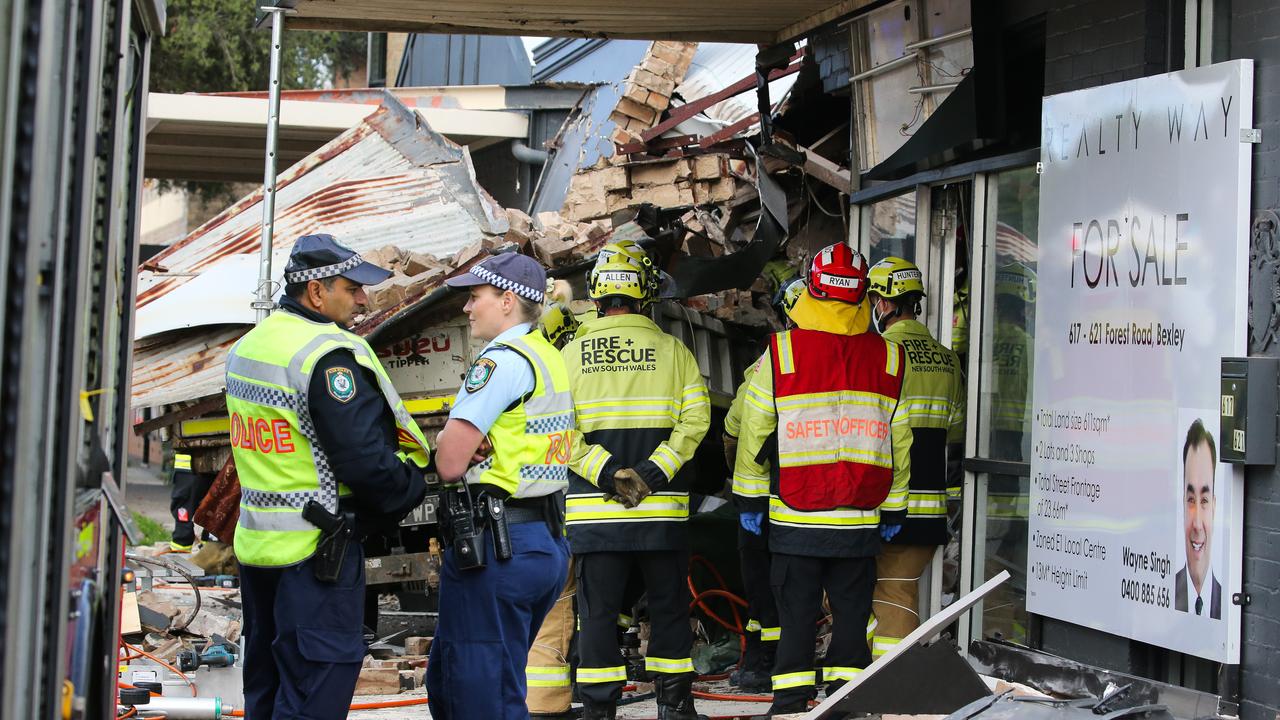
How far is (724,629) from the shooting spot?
9.12 meters

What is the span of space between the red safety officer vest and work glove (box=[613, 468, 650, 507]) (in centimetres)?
67

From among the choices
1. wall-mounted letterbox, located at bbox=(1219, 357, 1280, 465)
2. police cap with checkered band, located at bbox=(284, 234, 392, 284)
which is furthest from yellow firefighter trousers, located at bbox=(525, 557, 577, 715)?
wall-mounted letterbox, located at bbox=(1219, 357, 1280, 465)

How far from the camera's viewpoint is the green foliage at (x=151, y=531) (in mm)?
15555

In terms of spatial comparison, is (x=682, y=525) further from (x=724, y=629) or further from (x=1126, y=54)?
(x=1126, y=54)

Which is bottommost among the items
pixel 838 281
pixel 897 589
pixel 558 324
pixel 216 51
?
pixel 897 589

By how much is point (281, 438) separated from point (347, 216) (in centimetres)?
579

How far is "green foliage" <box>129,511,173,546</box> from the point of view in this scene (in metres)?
15.6

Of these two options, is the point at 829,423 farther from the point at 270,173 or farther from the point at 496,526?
the point at 270,173

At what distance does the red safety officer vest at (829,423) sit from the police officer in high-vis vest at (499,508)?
1662 mm

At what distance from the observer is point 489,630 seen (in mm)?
5043

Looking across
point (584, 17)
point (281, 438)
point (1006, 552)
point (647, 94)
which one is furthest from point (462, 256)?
point (281, 438)

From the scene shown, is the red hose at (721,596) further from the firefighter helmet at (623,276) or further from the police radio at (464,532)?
the police radio at (464,532)

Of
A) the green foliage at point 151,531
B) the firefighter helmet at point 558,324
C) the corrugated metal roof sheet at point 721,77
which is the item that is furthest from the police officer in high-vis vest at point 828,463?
the green foliage at point 151,531

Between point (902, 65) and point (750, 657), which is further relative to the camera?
point (750, 657)
